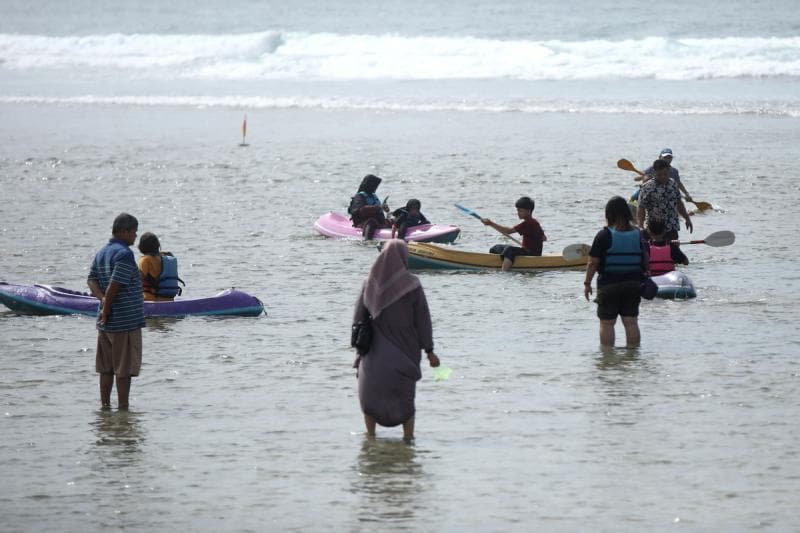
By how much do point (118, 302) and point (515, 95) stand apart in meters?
41.5

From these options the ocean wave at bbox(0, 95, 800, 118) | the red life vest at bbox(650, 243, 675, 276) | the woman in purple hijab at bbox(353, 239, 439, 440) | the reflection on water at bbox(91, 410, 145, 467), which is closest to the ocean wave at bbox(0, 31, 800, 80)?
the ocean wave at bbox(0, 95, 800, 118)

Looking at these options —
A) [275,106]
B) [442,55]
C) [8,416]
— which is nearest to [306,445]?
[8,416]

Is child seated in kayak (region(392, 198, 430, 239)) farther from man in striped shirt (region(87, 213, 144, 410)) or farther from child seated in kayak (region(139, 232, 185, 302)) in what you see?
man in striped shirt (region(87, 213, 144, 410))

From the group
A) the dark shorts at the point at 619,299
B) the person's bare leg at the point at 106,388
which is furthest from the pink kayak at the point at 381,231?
the person's bare leg at the point at 106,388

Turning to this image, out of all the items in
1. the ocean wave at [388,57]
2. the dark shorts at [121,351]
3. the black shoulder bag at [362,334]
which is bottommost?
the dark shorts at [121,351]

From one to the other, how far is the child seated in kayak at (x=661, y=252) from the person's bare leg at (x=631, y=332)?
2895 mm

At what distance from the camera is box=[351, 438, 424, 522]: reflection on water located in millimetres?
8805

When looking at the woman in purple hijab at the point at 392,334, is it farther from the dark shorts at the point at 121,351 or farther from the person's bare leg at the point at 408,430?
the dark shorts at the point at 121,351

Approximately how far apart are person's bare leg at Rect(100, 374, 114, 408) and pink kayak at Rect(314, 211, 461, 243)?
31.2ft

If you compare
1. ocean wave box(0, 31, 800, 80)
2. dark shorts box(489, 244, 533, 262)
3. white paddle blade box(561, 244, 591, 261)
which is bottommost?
dark shorts box(489, 244, 533, 262)

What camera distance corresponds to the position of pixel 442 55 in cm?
6750

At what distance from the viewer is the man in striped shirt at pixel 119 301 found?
10531mm

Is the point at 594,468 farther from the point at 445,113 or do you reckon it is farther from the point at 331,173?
the point at 445,113

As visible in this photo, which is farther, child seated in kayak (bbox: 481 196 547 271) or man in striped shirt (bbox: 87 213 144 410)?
child seated in kayak (bbox: 481 196 547 271)
